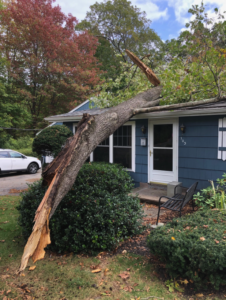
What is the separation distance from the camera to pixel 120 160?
26.7ft

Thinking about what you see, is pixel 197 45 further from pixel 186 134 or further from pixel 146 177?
pixel 146 177

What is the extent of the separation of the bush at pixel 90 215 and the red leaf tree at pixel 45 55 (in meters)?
15.4

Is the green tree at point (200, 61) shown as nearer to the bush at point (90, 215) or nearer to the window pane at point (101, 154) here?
the window pane at point (101, 154)

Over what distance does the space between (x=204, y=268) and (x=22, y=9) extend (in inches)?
783

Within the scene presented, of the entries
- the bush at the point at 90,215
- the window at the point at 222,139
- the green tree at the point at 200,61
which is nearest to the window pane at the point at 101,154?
the green tree at the point at 200,61

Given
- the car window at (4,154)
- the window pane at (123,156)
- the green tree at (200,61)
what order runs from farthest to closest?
the car window at (4,154) → the window pane at (123,156) → the green tree at (200,61)

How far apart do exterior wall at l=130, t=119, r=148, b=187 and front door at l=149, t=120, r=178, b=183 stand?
0.17m

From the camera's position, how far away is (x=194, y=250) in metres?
2.52

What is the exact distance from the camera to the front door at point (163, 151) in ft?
22.2

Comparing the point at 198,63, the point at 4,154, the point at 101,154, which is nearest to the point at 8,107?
the point at 4,154

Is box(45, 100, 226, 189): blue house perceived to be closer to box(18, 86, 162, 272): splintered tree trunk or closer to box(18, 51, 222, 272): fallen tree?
box(18, 51, 222, 272): fallen tree

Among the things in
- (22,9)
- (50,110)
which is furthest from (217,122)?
(22,9)

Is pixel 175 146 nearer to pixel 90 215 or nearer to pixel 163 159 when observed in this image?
pixel 163 159

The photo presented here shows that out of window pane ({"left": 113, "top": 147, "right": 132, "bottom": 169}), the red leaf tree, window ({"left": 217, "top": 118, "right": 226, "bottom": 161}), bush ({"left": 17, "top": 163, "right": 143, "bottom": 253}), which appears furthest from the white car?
window ({"left": 217, "top": 118, "right": 226, "bottom": 161})
